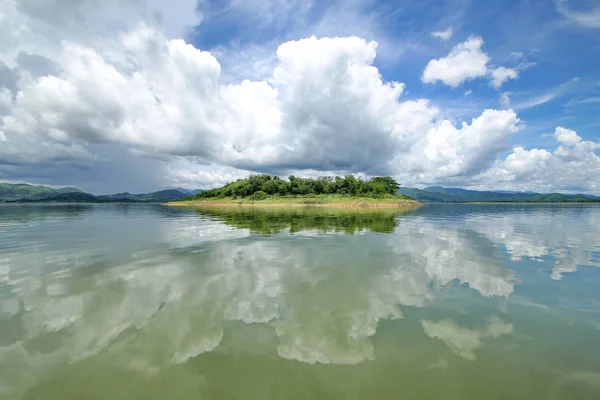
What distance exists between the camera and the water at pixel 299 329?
719cm

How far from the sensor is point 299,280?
621 inches

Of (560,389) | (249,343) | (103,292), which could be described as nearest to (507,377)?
(560,389)

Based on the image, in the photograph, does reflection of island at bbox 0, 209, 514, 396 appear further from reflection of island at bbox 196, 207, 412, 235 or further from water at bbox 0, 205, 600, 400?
reflection of island at bbox 196, 207, 412, 235

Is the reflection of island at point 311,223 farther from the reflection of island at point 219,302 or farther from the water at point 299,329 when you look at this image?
the water at point 299,329

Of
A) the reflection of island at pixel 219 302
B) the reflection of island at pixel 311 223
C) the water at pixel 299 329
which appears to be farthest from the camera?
the reflection of island at pixel 311 223

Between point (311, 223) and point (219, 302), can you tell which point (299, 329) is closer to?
point (219, 302)

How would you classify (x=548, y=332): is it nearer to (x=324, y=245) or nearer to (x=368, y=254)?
(x=368, y=254)

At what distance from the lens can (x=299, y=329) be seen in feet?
33.1

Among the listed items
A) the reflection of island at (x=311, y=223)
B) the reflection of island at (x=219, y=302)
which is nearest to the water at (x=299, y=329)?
the reflection of island at (x=219, y=302)

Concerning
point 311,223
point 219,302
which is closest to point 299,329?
point 219,302

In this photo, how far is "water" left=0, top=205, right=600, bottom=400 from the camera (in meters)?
7.19

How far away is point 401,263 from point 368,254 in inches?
137

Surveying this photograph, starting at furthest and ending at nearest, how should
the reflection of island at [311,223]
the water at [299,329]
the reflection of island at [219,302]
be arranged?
the reflection of island at [311,223]
the reflection of island at [219,302]
the water at [299,329]

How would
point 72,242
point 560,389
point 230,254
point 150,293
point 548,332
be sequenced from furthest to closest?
point 72,242, point 230,254, point 150,293, point 548,332, point 560,389
